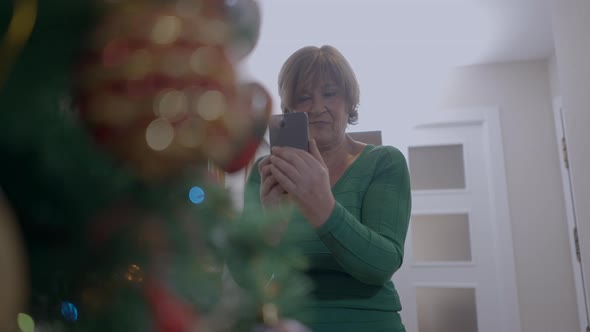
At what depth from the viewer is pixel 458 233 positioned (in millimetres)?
2438

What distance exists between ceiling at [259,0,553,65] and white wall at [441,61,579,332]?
14 cm

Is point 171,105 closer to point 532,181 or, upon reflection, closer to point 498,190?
point 498,190

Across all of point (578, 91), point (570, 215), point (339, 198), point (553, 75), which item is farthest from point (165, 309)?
point (553, 75)

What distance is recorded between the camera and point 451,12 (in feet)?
6.57

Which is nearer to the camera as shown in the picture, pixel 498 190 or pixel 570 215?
pixel 570 215

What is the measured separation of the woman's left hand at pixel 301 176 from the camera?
0.40m

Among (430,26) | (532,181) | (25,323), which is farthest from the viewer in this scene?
(532,181)

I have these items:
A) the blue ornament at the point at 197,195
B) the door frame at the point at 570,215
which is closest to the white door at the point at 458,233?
the door frame at the point at 570,215

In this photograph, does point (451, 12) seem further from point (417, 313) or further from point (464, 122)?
point (417, 313)

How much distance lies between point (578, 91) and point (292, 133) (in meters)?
1.20

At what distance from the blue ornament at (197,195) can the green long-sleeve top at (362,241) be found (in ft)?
0.93

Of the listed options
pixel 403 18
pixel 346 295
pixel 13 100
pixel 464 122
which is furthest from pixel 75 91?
pixel 464 122

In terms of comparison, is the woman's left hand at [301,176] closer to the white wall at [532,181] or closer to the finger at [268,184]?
the finger at [268,184]

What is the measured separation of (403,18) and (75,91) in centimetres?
218
